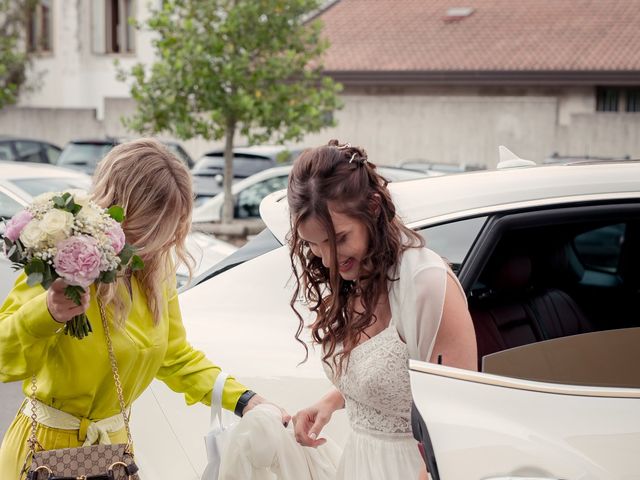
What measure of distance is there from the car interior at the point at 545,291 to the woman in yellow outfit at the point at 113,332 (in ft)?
3.08

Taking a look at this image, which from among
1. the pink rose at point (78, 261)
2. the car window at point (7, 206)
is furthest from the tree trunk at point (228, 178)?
the pink rose at point (78, 261)

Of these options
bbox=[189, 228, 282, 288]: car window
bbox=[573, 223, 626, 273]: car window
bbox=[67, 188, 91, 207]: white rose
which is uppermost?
bbox=[67, 188, 91, 207]: white rose

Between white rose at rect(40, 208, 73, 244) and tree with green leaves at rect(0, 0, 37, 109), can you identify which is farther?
tree with green leaves at rect(0, 0, 37, 109)

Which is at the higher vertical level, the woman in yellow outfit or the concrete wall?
the woman in yellow outfit

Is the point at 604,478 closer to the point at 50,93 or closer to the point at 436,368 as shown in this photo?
the point at 436,368

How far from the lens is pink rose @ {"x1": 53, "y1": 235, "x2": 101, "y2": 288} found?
7.59 feet

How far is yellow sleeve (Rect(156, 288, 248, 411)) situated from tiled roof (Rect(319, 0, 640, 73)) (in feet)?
75.0

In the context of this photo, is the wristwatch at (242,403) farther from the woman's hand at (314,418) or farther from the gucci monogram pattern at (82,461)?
the gucci monogram pattern at (82,461)

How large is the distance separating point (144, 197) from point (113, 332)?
0.38 meters

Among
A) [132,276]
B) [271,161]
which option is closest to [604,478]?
[132,276]

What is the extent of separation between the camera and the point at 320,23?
50.9 feet

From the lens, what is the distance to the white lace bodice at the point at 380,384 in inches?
100.0

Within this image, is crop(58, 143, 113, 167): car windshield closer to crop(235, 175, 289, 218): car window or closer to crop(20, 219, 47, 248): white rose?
crop(235, 175, 289, 218): car window

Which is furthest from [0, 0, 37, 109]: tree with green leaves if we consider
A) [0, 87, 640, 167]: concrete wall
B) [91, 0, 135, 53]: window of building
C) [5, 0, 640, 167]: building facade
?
[0, 87, 640, 167]: concrete wall
